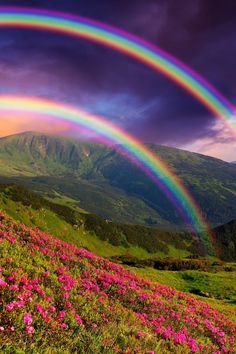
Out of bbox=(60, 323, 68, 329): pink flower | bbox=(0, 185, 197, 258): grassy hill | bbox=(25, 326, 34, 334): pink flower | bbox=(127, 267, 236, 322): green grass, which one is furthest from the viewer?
bbox=(0, 185, 197, 258): grassy hill

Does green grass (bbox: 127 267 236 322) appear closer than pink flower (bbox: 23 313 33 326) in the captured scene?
No

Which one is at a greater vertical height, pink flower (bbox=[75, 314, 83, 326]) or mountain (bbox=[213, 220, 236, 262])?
pink flower (bbox=[75, 314, 83, 326])

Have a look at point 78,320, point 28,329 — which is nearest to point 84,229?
point 78,320

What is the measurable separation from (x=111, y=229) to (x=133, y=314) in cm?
12236

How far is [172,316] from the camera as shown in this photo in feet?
49.3

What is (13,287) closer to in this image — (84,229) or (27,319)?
(27,319)

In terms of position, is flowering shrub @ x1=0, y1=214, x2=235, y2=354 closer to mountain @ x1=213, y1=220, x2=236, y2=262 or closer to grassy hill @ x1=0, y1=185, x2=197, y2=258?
grassy hill @ x1=0, y1=185, x2=197, y2=258

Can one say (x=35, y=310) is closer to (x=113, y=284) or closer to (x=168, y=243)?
(x=113, y=284)

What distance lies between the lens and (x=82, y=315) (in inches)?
411

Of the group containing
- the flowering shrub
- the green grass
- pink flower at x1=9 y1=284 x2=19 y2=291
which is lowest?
the green grass

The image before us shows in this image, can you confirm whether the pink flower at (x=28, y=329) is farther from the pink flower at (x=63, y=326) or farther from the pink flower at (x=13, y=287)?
the pink flower at (x=13, y=287)

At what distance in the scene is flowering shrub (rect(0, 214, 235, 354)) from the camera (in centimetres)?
804


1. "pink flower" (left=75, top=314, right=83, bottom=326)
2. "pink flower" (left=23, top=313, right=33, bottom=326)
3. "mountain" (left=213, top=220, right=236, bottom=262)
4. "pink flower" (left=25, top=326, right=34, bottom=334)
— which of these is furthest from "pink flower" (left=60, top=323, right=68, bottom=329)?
"mountain" (left=213, top=220, right=236, bottom=262)

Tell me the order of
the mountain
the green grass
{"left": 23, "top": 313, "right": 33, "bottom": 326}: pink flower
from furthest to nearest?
1. the mountain
2. the green grass
3. {"left": 23, "top": 313, "right": 33, "bottom": 326}: pink flower
